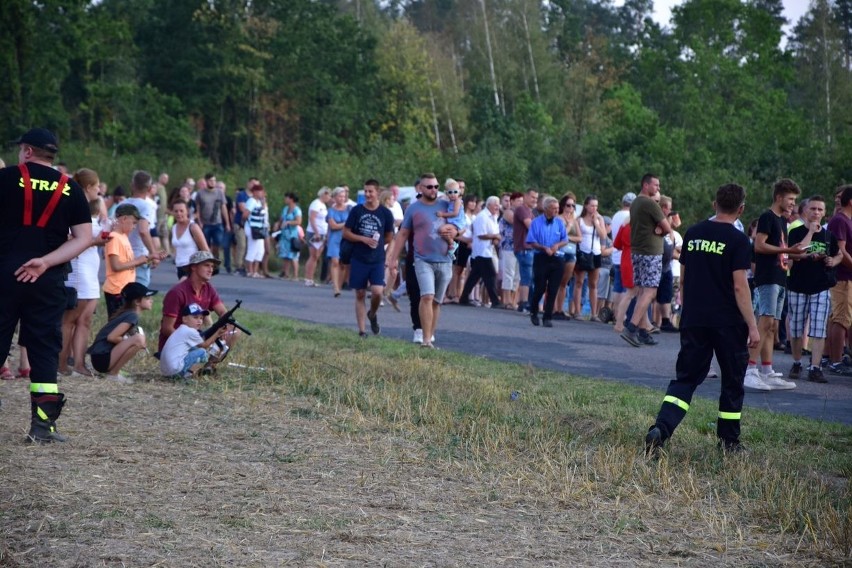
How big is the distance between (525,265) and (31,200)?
1412 centimetres

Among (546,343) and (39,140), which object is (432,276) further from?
(39,140)

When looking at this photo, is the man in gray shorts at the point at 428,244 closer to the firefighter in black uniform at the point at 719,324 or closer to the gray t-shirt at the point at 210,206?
the firefighter in black uniform at the point at 719,324

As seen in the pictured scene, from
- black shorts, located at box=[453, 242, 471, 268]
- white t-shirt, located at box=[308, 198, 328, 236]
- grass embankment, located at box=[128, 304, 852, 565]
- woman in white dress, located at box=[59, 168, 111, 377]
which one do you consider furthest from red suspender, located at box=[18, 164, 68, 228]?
white t-shirt, located at box=[308, 198, 328, 236]

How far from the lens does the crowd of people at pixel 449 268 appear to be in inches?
341

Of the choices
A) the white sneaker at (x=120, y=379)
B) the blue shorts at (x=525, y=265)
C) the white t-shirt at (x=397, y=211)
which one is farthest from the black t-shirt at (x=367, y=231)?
the white t-shirt at (x=397, y=211)

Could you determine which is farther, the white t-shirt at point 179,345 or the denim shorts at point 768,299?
the denim shorts at point 768,299

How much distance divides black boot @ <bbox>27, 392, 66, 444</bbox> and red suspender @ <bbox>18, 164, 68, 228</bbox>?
120 cm

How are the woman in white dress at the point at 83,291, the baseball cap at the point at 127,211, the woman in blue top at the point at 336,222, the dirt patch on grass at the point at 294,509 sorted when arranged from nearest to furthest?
the dirt patch on grass at the point at 294,509 < the woman in white dress at the point at 83,291 < the baseball cap at the point at 127,211 < the woman in blue top at the point at 336,222

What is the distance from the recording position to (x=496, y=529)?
667 centimetres

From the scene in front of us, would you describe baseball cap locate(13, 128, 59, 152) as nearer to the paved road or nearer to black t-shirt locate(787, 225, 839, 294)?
the paved road

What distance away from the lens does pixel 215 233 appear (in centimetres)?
2670

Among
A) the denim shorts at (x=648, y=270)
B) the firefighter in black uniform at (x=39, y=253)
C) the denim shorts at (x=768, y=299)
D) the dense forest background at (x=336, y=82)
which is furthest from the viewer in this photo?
the dense forest background at (x=336, y=82)

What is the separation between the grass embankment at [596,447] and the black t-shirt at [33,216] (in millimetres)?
2566

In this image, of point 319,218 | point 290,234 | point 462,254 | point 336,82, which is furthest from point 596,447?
point 336,82
